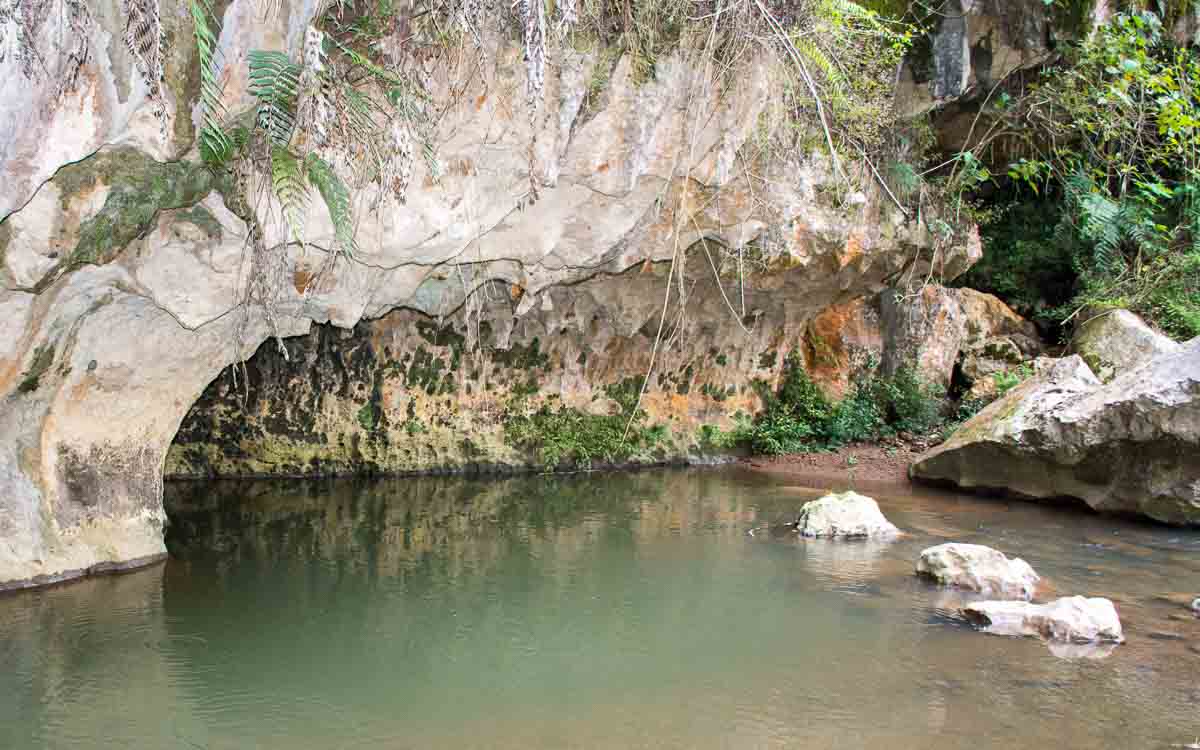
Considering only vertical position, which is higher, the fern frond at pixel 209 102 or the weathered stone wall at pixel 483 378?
the fern frond at pixel 209 102

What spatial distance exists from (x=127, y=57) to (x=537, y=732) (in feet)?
12.8

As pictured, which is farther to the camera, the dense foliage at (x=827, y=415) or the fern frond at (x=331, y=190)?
the dense foliage at (x=827, y=415)

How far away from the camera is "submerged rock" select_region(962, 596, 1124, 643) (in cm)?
612

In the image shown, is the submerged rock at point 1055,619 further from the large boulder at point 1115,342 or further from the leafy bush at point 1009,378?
the leafy bush at point 1009,378

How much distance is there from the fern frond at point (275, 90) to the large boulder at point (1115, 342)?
12310 millimetres

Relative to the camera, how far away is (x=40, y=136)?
4703 millimetres

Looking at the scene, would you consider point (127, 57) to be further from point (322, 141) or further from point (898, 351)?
point (898, 351)

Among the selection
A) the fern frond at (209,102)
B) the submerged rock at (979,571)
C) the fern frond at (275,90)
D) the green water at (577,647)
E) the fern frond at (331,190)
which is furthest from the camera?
the submerged rock at (979,571)

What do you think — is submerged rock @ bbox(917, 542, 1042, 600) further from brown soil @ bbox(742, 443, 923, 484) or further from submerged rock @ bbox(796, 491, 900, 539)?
brown soil @ bbox(742, 443, 923, 484)

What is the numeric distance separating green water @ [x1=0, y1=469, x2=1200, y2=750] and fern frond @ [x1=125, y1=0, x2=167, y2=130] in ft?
10.5

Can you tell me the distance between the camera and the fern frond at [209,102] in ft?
16.1

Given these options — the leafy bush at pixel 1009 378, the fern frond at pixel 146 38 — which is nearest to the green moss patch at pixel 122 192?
the fern frond at pixel 146 38

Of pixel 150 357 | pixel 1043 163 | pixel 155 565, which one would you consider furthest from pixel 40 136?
pixel 1043 163

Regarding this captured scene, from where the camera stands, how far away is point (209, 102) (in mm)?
5246
